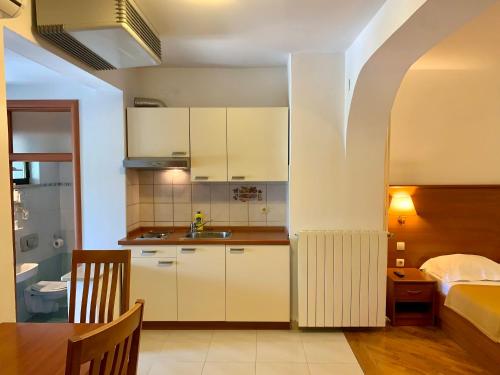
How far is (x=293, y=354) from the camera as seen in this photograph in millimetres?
2795

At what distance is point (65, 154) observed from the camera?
3326 mm

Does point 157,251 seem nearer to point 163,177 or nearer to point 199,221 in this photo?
point 199,221

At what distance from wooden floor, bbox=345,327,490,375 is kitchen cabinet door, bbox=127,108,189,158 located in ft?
7.64

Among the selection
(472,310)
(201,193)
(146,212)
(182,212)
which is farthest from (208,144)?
(472,310)

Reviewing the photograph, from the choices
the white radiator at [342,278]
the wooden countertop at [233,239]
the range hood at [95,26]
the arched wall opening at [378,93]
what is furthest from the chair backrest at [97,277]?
the arched wall opening at [378,93]

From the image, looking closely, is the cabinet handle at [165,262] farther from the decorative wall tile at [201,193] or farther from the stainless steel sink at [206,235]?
the decorative wall tile at [201,193]

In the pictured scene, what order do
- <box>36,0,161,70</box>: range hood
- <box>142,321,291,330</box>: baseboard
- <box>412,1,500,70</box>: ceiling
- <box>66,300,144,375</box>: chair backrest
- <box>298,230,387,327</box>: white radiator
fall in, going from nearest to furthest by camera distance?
<box>66,300,144,375</box>: chair backrest, <box>36,0,161,70</box>: range hood, <box>412,1,500,70</box>: ceiling, <box>298,230,387,327</box>: white radiator, <box>142,321,291,330</box>: baseboard

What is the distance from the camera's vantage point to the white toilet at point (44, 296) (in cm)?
366

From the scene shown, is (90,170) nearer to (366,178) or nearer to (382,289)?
(366,178)

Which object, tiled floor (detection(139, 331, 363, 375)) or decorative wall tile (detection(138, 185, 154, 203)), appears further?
decorative wall tile (detection(138, 185, 154, 203))

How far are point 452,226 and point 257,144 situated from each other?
2.20 metres

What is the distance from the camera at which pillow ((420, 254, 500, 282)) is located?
3.18 metres

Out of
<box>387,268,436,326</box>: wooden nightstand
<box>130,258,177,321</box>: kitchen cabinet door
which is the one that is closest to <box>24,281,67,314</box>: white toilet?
<box>130,258,177,321</box>: kitchen cabinet door

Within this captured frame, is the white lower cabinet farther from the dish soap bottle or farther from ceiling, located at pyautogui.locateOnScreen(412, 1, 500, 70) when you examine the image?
ceiling, located at pyautogui.locateOnScreen(412, 1, 500, 70)
